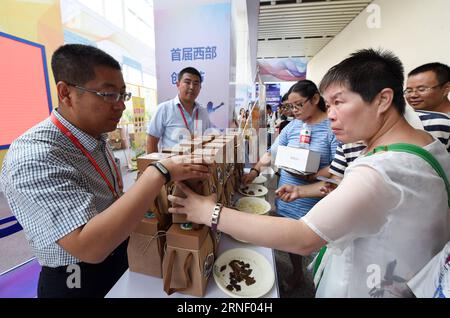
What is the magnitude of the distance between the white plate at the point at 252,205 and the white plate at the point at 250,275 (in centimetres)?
38

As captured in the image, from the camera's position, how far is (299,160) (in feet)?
4.83

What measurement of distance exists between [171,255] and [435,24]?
4.04 metres

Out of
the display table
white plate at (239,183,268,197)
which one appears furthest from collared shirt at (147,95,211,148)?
the display table

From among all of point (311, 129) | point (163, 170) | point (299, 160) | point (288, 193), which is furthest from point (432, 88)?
point (163, 170)

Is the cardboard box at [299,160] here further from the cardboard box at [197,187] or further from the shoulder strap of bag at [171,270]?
the shoulder strap of bag at [171,270]

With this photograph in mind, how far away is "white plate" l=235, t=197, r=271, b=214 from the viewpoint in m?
1.39

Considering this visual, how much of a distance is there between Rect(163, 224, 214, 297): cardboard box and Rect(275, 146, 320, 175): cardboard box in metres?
0.89

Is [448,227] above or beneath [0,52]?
beneath

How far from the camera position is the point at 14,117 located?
2.36 m

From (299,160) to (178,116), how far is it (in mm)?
1519

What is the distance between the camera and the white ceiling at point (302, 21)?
16.5 feet
